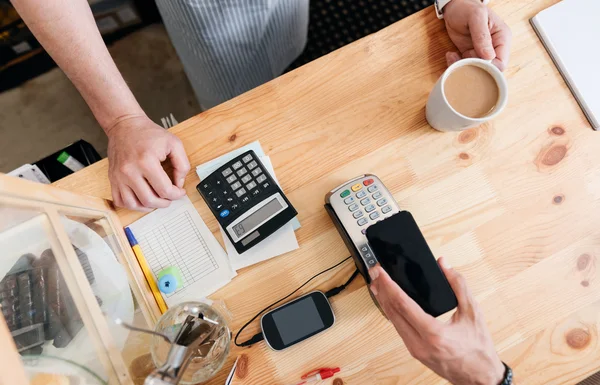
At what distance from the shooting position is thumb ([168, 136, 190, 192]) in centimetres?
61

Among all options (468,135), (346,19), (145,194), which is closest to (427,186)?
(468,135)

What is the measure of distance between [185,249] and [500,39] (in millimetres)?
608

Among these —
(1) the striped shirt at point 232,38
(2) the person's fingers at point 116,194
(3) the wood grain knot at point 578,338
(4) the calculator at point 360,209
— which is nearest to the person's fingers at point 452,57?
(4) the calculator at point 360,209

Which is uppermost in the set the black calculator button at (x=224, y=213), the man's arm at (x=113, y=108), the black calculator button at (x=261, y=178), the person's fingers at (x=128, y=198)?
the man's arm at (x=113, y=108)

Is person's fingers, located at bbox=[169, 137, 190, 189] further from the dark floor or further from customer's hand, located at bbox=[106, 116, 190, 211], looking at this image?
the dark floor

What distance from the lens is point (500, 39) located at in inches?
24.7

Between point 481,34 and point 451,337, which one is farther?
point 481,34

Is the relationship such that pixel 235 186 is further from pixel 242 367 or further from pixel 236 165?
pixel 242 367

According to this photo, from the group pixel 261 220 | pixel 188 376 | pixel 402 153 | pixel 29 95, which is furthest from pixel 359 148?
pixel 29 95

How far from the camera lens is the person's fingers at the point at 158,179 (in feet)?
1.92

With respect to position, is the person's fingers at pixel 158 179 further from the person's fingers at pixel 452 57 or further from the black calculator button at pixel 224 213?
the person's fingers at pixel 452 57

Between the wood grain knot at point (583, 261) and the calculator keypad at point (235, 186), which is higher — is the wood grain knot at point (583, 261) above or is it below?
below

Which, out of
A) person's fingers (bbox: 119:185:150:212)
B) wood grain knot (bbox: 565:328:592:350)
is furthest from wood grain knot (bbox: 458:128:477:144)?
person's fingers (bbox: 119:185:150:212)

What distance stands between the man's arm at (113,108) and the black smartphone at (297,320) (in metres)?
0.24
